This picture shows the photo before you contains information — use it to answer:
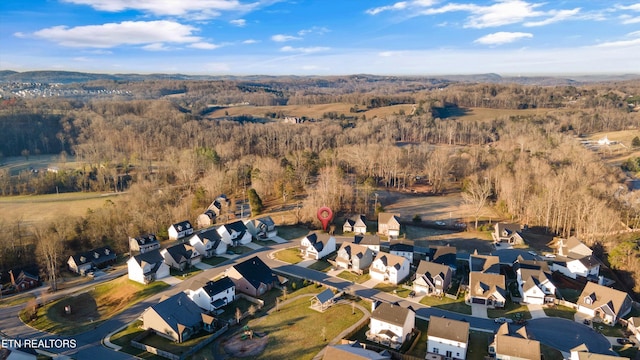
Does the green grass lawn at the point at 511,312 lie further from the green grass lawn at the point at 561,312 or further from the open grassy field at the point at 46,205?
the open grassy field at the point at 46,205

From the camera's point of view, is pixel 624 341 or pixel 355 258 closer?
pixel 624 341

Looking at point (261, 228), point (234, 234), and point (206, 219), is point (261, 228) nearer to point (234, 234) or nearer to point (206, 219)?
point (234, 234)

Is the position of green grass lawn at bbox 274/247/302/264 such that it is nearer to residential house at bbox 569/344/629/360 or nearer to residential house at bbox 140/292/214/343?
residential house at bbox 140/292/214/343

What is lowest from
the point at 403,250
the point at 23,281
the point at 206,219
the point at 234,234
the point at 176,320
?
the point at 23,281

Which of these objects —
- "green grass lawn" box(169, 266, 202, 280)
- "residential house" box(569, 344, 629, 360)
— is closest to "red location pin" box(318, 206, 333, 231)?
"green grass lawn" box(169, 266, 202, 280)

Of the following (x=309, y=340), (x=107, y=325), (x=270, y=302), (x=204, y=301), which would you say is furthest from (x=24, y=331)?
(x=309, y=340)

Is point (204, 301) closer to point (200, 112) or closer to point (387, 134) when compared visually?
point (387, 134)

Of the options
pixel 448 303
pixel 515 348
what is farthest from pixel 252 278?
pixel 515 348
